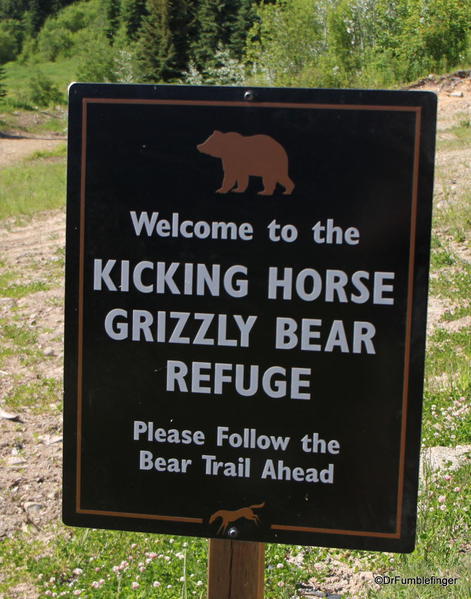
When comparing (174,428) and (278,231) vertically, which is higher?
(278,231)

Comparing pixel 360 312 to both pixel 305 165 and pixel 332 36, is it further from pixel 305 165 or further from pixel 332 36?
pixel 332 36

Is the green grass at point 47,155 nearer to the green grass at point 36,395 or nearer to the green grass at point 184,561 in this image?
the green grass at point 36,395

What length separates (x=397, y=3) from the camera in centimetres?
3462

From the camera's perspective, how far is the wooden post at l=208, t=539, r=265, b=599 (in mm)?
2100

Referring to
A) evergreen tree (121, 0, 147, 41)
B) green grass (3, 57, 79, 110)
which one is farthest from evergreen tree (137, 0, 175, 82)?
evergreen tree (121, 0, 147, 41)

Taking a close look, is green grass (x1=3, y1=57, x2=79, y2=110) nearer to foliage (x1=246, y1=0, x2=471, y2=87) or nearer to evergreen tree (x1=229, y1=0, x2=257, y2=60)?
evergreen tree (x1=229, y1=0, x2=257, y2=60)

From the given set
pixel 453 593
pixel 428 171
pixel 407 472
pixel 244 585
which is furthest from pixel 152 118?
pixel 453 593

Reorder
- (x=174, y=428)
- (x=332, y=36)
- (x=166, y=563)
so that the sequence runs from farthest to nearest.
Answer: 1. (x=332, y=36)
2. (x=166, y=563)
3. (x=174, y=428)

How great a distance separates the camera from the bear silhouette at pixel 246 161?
188cm

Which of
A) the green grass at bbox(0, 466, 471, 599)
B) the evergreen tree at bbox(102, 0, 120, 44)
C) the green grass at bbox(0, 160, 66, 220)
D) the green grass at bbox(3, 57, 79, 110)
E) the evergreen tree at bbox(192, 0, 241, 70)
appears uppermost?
the evergreen tree at bbox(102, 0, 120, 44)

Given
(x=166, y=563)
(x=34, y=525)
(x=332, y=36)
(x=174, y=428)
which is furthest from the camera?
(x=332, y=36)

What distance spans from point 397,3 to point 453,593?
1394 inches

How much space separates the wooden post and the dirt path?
128cm

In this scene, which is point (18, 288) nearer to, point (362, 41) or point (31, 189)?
point (31, 189)
